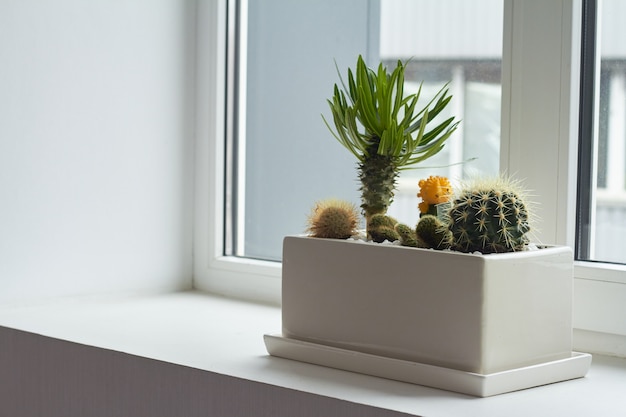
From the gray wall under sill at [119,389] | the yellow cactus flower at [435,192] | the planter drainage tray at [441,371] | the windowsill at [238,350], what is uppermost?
the yellow cactus flower at [435,192]

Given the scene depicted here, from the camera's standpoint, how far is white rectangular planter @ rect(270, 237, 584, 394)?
0.85 metres

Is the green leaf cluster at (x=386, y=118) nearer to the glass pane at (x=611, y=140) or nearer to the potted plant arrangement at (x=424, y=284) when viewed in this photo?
the potted plant arrangement at (x=424, y=284)

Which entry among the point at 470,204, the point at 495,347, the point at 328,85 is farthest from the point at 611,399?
the point at 328,85

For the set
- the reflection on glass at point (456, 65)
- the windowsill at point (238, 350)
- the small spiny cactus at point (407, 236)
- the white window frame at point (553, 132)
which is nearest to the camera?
the windowsill at point (238, 350)

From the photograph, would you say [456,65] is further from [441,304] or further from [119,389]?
[119,389]

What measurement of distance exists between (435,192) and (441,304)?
165 mm

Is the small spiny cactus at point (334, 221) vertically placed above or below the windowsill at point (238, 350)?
above

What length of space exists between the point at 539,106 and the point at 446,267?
1.15ft

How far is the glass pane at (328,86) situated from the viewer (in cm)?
121

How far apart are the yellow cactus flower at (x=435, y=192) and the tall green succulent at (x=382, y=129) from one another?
3cm

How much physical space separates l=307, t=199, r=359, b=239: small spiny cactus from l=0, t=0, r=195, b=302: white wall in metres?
0.51

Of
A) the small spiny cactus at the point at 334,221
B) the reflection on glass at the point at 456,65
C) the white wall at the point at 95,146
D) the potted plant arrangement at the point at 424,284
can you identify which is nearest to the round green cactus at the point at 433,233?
the potted plant arrangement at the point at 424,284

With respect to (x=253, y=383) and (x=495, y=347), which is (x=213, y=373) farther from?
(x=495, y=347)

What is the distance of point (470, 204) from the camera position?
0.87 metres
